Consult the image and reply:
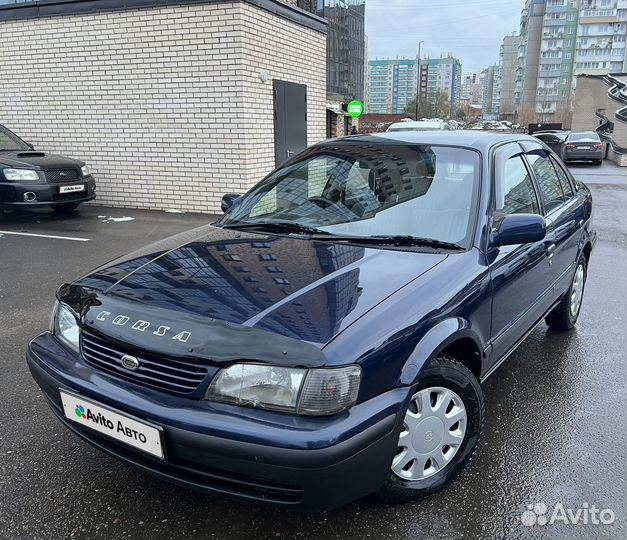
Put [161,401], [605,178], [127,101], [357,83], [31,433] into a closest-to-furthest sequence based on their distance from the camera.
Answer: [161,401]
[31,433]
[127,101]
[605,178]
[357,83]

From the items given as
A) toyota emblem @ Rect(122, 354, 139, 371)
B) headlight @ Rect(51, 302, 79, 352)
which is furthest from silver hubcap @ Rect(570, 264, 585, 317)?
headlight @ Rect(51, 302, 79, 352)

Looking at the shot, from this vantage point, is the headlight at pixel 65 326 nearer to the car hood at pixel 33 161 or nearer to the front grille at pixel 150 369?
the front grille at pixel 150 369

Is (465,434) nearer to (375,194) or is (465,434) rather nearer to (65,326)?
(375,194)

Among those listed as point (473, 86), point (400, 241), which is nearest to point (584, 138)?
point (400, 241)

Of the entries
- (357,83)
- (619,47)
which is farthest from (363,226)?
(619,47)

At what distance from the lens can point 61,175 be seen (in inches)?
328

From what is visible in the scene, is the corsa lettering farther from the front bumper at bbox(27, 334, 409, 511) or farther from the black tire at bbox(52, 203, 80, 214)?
the black tire at bbox(52, 203, 80, 214)

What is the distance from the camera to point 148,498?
2.36 meters

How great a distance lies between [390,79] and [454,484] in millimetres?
145730

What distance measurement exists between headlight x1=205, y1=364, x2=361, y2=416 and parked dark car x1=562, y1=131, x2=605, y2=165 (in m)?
23.5

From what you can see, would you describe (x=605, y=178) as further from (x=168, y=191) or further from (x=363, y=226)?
(x=363, y=226)

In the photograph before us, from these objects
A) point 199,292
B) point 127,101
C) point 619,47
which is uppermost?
point 619,47

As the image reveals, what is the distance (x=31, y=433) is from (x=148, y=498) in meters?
0.94

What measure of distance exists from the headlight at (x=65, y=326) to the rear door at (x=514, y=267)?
200 cm
